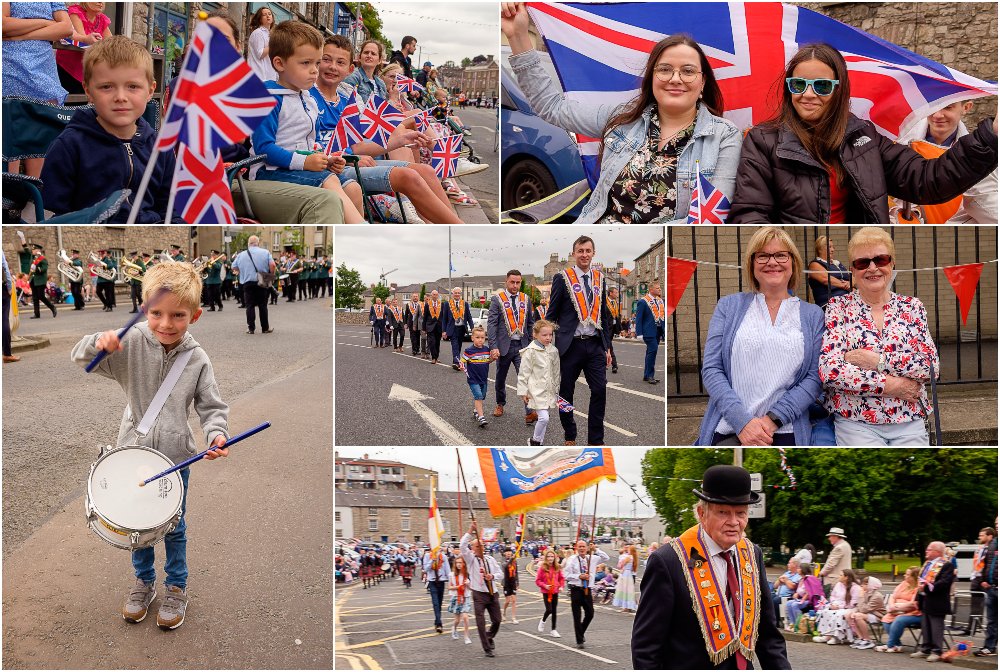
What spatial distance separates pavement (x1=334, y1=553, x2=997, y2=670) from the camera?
476 centimetres

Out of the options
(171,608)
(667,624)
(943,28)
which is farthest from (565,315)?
(943,28)

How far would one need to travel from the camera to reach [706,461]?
458 cm

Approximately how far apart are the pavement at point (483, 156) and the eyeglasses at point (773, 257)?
5.84 ft

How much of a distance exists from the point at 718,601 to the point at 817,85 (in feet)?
8.98

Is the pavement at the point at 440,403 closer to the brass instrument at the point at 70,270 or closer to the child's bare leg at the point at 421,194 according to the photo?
the child's bare leg at the point at 421,194

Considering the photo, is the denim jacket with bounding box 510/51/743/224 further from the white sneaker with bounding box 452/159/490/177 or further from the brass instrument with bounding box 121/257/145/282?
the brass instrument with bounding box 121/257/145/282

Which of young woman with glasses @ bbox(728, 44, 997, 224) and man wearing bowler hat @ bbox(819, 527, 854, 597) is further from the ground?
young woman with glasses @ bbox(728, 44, 997, 224)

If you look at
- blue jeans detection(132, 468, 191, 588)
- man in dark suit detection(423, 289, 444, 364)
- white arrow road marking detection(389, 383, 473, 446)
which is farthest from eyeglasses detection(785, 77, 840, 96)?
blue jeans detection(132, 468, 191, 588)

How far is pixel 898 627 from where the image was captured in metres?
5.16

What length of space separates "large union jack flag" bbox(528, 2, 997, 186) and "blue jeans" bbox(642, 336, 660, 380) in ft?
3.72

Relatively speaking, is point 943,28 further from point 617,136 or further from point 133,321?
point 133,321

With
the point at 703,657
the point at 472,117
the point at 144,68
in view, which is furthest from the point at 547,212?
the point at 703,657

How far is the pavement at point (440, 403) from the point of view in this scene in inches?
188

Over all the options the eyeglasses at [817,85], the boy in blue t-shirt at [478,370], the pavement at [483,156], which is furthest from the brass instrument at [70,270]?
the eyeglasses at [817,85]
